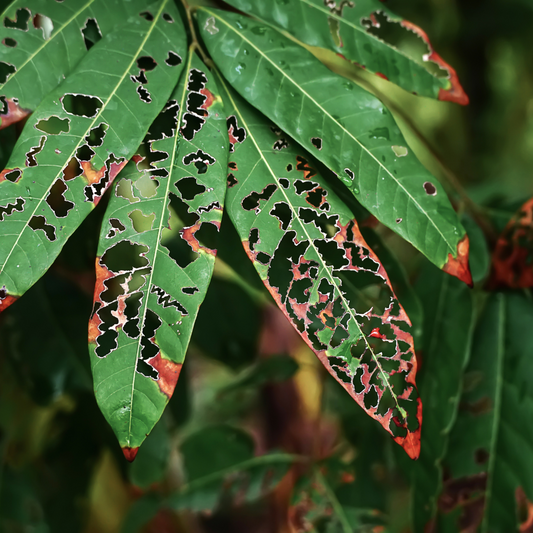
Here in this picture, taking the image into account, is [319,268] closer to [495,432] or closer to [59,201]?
[59,201]

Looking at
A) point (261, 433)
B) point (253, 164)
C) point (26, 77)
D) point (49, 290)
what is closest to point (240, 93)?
point (253, 164)

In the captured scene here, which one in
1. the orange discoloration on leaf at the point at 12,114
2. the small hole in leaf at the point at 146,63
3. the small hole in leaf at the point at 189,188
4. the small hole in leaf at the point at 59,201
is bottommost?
the small hole in leaf at the point at 59,201

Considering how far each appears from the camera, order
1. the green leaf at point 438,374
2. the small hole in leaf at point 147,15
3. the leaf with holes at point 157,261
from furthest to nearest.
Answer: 1. the green leaf at point 438,374
2. the small hole in leaf at point 147,15
3. the leaf with holes at point 157,261

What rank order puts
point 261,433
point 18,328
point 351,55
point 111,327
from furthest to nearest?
point 261,433 → point 18,328 → point 351,55 → point 111,327

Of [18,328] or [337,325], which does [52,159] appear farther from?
[18,328]

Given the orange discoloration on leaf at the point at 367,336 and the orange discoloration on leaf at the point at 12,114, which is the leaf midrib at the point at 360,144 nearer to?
the orange discoloration on leaf at the point at 367,336

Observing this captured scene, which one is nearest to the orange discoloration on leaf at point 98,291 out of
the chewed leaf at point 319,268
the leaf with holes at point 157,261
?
the leaf with holes at point 157,261

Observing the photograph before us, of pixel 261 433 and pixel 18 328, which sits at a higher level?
pixel 18 328
